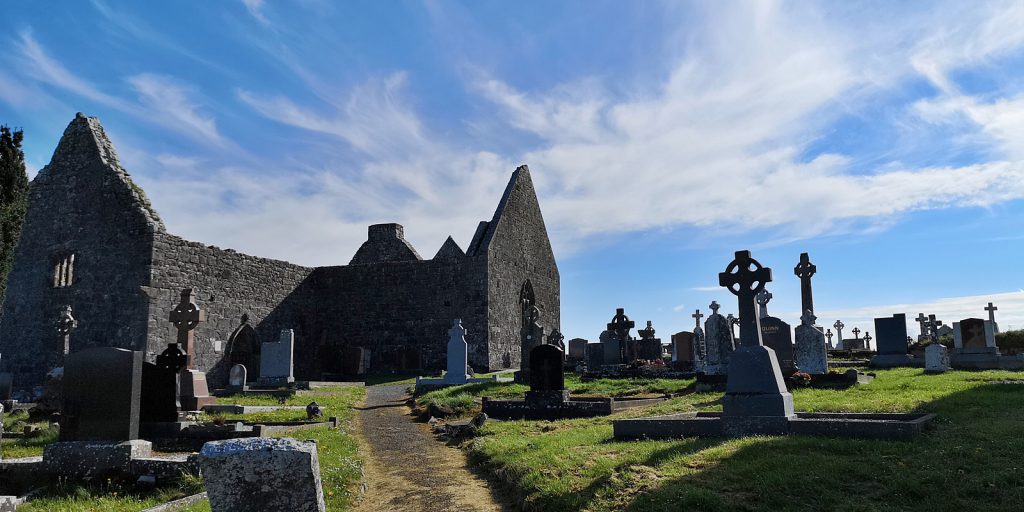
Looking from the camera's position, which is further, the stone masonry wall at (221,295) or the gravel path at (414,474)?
the stone masonry wall at (221,295)

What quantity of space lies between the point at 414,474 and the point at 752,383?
4350 millimetres

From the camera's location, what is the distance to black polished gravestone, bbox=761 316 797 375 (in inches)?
701

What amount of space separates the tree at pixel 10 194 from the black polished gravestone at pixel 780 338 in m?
22.0

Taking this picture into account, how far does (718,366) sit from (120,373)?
14.1m

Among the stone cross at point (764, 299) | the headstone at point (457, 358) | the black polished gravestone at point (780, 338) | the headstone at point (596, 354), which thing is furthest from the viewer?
the headstone at point (596, 354)

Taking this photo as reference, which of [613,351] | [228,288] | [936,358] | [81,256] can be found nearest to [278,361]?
[228,288]

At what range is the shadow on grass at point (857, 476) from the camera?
5.02 m

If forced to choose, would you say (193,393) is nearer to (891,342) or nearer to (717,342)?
(717,342)

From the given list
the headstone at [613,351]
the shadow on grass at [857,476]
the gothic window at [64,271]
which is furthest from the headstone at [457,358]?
the gothic window at [64,271]

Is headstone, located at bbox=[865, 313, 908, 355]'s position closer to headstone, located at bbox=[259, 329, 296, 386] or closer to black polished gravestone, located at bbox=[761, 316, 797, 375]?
black polished gravestone, located at bbox=[761, 316, 797, 375]

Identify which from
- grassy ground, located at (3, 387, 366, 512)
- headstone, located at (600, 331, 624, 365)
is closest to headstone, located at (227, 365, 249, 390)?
grassy ground, located at (3, 387, 366, 512)

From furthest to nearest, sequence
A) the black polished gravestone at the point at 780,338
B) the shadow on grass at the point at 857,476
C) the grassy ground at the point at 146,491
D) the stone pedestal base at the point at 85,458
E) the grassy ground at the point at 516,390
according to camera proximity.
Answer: the black polished gravestone at the point at 780,338 < the grassy ground at the point at 516,390 < the stone pedestal base at the point at 85,458 < the grassy ground at the point at 146,491 < the shadow on grass at the point at 857,476

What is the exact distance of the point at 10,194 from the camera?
19.9m

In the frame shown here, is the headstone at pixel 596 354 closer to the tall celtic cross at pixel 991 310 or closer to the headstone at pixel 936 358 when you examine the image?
the headstone at pixel 936 358
